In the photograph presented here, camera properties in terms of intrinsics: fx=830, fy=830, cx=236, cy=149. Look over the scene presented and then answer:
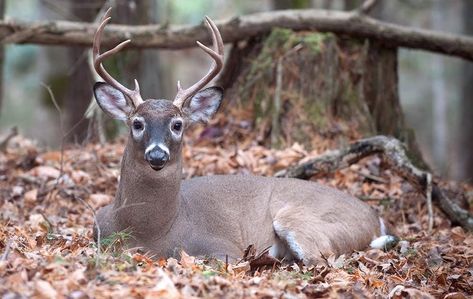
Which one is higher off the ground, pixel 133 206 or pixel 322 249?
pixel 133 206

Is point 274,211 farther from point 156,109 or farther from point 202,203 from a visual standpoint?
point 156,109

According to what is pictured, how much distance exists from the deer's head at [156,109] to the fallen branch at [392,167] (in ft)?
5.33

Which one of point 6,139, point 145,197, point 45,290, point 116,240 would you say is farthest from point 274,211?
point 6,139

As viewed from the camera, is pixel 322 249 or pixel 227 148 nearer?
pixel 322 249

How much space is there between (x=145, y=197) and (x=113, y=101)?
854mm

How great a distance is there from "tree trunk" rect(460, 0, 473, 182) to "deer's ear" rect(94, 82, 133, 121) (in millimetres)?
10417

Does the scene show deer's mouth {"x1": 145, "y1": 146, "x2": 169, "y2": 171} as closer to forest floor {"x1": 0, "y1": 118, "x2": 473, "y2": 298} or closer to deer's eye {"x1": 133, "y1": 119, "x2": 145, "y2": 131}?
deer's eye {"x1": 133, "y1": 119, "x2": 145, "y2": 131}

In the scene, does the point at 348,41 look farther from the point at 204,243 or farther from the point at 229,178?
the point at 204,243

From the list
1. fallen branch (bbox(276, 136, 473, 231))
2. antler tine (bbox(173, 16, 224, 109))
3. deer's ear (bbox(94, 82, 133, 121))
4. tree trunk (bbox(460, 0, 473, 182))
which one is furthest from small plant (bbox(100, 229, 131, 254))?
tree trunk (bbox(460, 0, 473, 182))

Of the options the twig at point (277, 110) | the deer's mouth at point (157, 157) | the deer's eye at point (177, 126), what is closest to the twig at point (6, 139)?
the twig at point (277, 110)

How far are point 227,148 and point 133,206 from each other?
3.15m

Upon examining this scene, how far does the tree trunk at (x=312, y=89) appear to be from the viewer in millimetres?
9422

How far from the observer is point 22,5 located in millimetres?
34312

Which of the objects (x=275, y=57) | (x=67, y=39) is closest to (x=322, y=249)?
(x=275, y=57)
